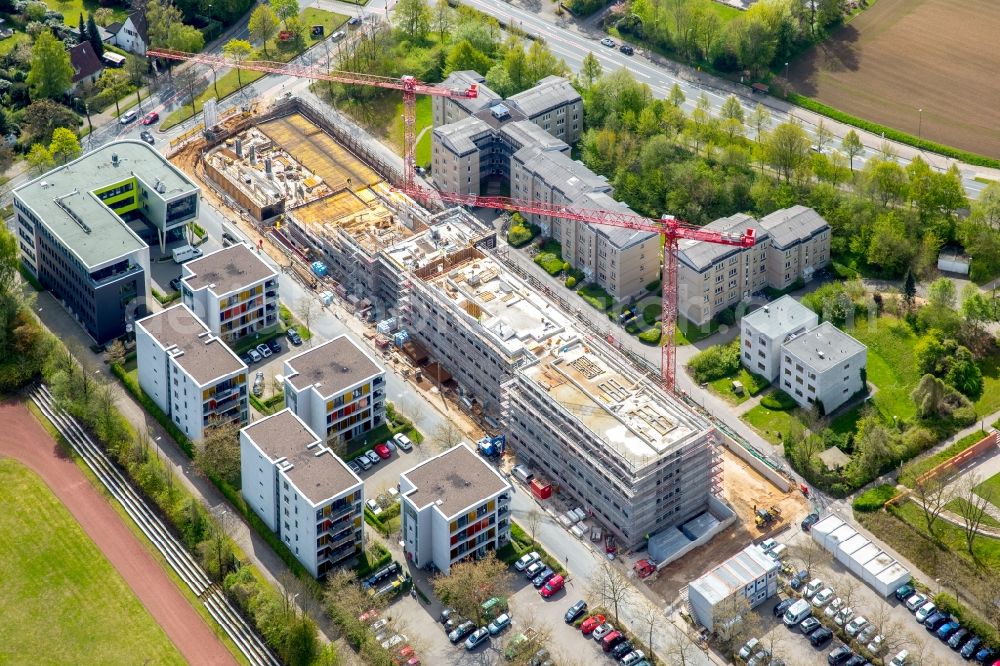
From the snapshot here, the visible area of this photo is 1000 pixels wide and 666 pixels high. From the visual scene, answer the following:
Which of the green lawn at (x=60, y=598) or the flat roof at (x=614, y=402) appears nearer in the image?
the green lawn at (x=60, y=598)

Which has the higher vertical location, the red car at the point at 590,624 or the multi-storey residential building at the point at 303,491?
the multi-storey residential building at the point at 303,491

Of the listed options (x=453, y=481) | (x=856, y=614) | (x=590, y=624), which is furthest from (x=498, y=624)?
(x=856, y=614)

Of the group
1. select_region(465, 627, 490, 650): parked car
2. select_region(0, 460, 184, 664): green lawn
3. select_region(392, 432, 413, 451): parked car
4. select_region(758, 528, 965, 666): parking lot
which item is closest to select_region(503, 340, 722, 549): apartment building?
select_region(392, 432, 413, 451): parked car

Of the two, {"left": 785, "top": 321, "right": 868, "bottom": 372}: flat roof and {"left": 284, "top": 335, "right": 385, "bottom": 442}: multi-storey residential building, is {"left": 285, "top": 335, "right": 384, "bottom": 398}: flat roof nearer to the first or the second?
{"left": 284, "top": 335, "right": 385, "bottom": 442}: multi-storey residential building

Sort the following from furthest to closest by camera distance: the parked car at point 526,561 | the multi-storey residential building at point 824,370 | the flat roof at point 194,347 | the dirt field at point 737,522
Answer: the multi-storey residential building at point 824,370
the flat roof at point 194,347
the parked car at point 526,561
the dirt field at point 737,522

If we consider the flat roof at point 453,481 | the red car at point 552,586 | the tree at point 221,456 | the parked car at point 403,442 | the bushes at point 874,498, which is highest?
the flat roof at point 453,481

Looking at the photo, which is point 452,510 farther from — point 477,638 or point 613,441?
point 613,441

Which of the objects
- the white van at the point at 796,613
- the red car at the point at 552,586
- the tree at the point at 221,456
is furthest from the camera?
the tree at the point at 221,456

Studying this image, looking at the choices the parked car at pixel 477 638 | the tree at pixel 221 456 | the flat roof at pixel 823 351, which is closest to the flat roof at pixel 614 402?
the flat roof at pixel 823 351

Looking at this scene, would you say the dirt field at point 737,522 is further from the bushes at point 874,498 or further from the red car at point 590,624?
the red car at point 590,624
